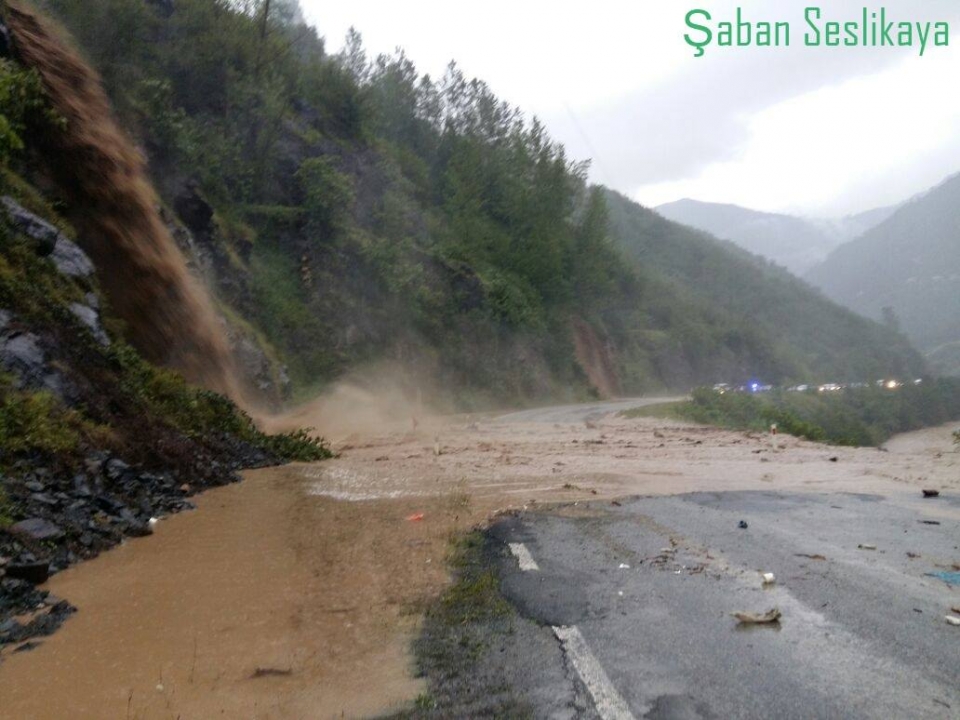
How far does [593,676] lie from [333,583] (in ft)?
8.94

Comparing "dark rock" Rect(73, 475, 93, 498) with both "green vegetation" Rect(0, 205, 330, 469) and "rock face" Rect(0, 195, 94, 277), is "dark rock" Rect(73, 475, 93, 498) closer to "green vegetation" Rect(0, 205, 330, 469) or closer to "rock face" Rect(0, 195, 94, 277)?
"green vegetation" Rect(0, 205, 330, 469)

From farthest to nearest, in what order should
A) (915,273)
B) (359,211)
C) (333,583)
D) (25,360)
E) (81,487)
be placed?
(915,273)
(359,211)
(25,360)
(81,487)
(333,583)

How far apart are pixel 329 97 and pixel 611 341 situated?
1126 inches

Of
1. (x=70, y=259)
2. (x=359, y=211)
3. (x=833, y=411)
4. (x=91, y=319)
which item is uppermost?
(x=359, y=211)

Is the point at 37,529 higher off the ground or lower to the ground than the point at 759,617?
higher

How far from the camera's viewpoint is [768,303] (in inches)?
A: 4434

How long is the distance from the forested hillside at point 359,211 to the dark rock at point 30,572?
11169 mm

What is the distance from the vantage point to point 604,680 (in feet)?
14.2

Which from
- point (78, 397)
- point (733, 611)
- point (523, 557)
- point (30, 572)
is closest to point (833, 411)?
point (523, 557)

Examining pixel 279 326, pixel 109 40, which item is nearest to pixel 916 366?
pixel 279 326

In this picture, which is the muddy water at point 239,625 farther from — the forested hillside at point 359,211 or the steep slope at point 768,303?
the steep slope at point 768,303

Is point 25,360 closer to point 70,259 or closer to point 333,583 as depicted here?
point 70,259

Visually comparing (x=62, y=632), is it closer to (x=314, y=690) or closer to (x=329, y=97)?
(x=314, y=690)

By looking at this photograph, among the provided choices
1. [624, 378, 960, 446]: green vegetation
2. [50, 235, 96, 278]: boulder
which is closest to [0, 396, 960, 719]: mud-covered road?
[50, 235, 96, 278]: boulder
